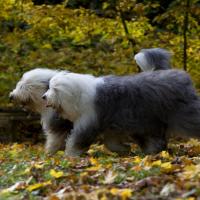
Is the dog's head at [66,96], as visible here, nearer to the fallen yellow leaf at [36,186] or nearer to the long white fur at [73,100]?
the long white fur at [73,100]

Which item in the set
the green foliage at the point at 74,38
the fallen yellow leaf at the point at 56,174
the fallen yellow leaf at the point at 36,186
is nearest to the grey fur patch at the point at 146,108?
the fallen yellow leaf at the point at 56,174

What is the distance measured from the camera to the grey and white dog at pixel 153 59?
32.1ft

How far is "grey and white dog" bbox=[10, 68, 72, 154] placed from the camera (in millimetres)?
9367

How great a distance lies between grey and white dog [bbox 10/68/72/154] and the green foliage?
12.3ft

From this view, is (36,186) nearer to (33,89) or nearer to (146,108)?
(146,108)

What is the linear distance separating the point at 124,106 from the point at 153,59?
134 centimetres

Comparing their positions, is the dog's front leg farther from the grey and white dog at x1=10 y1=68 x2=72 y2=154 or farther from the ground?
the ground

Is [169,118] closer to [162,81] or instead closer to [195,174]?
[162,81]

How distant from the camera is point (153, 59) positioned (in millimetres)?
9867

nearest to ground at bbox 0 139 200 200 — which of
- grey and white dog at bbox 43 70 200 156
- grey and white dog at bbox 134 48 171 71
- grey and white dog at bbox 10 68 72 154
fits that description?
grey and white dog at bbox 43 70 200 156

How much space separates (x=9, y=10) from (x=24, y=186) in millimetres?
8348

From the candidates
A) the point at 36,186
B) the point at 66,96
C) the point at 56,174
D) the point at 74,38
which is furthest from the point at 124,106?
the point at 74,38

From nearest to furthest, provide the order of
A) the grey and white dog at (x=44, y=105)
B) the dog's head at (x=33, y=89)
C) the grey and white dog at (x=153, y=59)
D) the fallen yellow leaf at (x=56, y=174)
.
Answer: the fallen yellow leaf at (x=56, y=174), the grey and white dog at (x=44, y=105), the dog's head at (x=33, y=89), the grey and white dog at (x=153, y=59)

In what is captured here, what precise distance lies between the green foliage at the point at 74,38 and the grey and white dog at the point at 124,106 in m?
4.50
